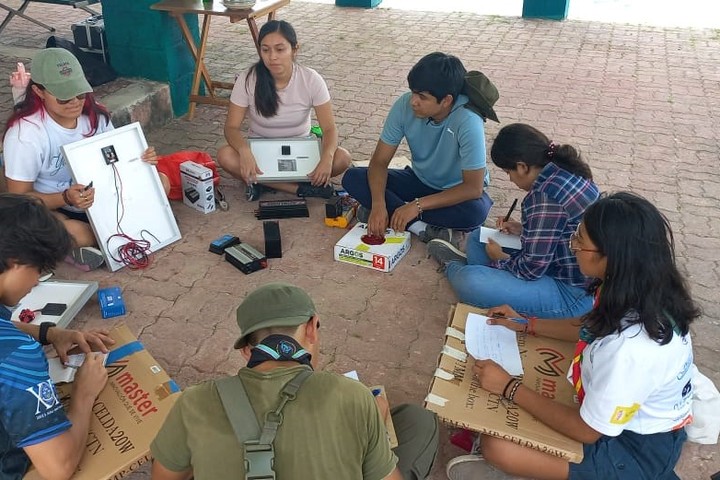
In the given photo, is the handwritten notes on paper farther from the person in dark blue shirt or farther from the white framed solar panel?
the white framed solar panel

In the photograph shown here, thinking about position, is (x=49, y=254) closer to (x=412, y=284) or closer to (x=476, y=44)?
(x=412, y=284)

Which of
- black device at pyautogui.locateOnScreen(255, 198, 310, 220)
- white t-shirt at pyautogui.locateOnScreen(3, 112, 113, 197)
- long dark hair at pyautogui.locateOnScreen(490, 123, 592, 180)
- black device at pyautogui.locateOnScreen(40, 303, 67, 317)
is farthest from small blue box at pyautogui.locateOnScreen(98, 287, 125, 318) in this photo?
long dark hair at pyautogui.locateOnScreen(490, 123, 592, 180)

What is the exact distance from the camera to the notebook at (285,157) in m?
4.25

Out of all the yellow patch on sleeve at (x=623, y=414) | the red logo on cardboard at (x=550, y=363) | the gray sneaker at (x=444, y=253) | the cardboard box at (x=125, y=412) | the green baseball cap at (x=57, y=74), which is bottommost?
the gray sneaker at (x=444, y=253)

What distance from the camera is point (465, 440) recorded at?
8.37 ft

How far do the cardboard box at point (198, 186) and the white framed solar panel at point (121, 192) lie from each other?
32cm

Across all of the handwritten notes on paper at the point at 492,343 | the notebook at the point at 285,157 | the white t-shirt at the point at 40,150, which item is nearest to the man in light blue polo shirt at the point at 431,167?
the notebook at the point at 285,157

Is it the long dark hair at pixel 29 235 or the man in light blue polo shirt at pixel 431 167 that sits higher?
the long dark hair at pixel 29 235

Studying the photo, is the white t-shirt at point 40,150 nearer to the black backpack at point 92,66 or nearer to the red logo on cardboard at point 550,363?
the black backpack at point 92,66

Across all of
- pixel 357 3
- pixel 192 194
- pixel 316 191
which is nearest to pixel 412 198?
pixel 316 191

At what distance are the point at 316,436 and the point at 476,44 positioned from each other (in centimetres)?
732

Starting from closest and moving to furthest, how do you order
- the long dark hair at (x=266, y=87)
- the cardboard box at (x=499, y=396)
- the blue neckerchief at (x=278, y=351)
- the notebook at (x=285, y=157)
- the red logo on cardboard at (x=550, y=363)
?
the blue neckerchief at (x=278, y=351), the cardboard box at (x=499, y=396), the red logo on cardboard at (x=550, y=363), the long dark hair at (x=266, y=87), the notebook at (x=285, y=157)

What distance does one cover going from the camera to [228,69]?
678 cm

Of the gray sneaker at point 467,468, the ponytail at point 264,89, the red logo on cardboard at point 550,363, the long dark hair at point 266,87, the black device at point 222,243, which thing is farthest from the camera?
the ponytail at point 264,89
